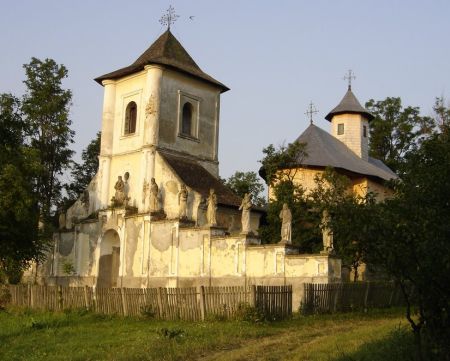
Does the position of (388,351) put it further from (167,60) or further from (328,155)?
(328,155)

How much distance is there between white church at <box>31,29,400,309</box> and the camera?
2297cm

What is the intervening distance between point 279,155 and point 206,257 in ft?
32.5

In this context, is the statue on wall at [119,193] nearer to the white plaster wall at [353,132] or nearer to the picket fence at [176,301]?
the picket fence at [176,301]

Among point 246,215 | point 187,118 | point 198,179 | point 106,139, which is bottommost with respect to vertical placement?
point 246,215

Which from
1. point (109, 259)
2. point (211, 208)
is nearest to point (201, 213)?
point (211, 208)

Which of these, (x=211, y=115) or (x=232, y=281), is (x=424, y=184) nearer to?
(x=232, y=281)

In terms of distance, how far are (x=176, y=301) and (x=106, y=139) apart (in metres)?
13.4

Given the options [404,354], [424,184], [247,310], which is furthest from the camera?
[247,310]

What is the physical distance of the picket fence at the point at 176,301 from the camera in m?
17.2

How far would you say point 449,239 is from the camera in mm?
7492

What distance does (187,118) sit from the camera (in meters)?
30.2

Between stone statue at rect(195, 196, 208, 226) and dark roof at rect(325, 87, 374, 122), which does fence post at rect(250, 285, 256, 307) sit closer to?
stone statue at rect(195, 196, 208, 226)

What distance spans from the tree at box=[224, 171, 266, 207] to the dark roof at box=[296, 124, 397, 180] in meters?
4.14

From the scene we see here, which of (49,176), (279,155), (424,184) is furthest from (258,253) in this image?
(49,176)
